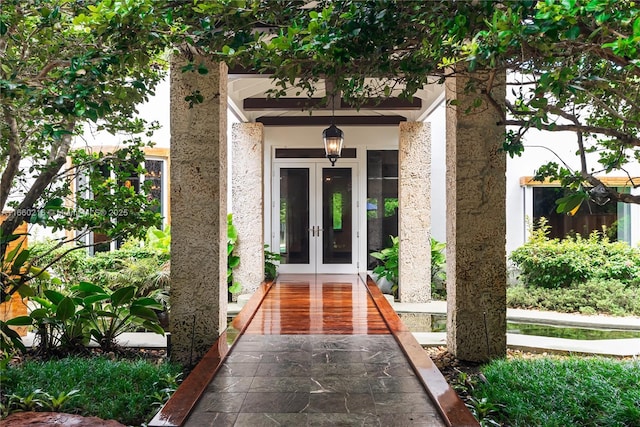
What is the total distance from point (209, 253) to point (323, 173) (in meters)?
5.95

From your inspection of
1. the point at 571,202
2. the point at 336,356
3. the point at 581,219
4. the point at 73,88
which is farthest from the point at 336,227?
the point at 73,88

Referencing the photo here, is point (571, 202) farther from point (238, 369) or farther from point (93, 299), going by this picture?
point (93, 299)

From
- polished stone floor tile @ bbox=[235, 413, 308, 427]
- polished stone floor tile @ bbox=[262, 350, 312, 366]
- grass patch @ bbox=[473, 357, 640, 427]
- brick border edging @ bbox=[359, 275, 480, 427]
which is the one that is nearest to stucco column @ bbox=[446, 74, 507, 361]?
grass patch @ bbox=[473, 357, 640, 427]

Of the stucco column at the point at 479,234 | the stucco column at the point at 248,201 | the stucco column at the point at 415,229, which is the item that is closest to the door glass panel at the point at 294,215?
the stucco column at the point at 248,201

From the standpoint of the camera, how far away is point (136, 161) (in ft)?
15.4

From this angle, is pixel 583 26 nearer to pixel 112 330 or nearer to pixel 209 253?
pixel 209 253

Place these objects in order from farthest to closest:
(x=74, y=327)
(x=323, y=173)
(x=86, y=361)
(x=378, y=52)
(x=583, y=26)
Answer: (x=323, y=173) < (x=74, y=327) < (x=86, y=361) < (x=378, y=52) < (x=583, y=26)

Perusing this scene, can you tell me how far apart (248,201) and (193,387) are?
537cm

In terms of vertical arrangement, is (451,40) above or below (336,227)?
above

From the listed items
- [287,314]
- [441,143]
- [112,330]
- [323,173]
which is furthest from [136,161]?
[441,143]

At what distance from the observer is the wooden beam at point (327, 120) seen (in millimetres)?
9141

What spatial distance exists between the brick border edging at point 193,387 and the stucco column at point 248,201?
3.12m

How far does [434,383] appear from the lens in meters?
3.39

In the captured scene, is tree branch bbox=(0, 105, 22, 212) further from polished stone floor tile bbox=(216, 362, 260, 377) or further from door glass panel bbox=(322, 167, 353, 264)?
door glass panel bbox=(322, 167, 353, 264)
